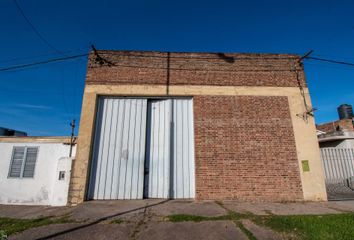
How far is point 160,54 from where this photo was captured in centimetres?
855

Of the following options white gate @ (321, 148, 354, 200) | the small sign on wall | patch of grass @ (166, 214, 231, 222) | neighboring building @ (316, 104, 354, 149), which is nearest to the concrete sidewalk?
patch of grass @ (166, 214, 231, 222)

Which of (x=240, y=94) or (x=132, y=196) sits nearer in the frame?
(x=132, y=196)

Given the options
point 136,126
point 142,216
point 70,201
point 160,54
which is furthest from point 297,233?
point 160,54

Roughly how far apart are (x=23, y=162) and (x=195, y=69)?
8822mm

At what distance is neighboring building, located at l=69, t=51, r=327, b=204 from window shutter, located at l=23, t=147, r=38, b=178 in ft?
11.0

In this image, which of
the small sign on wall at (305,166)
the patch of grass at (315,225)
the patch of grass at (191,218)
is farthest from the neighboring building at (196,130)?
the patch of grass at (315,225)

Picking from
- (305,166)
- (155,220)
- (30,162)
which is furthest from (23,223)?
(305,166)

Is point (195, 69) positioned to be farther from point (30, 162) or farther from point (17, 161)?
point (17, 161)

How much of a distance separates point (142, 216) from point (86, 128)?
4.08m

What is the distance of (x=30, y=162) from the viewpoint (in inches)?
350

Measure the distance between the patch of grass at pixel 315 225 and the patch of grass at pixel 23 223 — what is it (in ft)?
16.4

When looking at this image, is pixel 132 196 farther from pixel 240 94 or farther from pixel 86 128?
pixel 240 94

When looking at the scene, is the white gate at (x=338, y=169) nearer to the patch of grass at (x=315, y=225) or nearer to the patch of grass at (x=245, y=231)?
the patch of grass at (x=315, y=225)

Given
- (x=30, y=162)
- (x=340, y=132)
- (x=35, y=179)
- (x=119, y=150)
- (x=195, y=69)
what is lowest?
(x=35, y=179)
